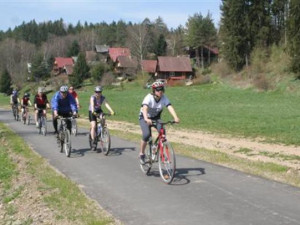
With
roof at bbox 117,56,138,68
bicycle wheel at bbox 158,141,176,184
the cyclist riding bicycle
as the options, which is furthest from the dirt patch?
roof at bbox 117,56,138,68

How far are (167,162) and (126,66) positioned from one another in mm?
80392

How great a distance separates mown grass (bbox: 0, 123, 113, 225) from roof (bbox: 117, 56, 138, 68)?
76.1 m

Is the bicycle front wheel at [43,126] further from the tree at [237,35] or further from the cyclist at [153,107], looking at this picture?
the tree at [237,35]

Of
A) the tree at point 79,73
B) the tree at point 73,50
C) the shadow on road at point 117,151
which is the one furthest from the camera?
the tree at point 73,50

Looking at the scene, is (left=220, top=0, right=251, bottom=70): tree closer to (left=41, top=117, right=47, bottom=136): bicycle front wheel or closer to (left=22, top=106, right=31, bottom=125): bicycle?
(left=22, top=106, right=31, bottom=125): bicycle

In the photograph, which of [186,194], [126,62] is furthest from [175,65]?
[186,194]

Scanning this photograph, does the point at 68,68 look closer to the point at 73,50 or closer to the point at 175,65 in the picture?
the point at 73,50

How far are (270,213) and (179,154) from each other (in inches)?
249

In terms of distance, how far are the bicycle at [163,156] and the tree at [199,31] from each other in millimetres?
77968

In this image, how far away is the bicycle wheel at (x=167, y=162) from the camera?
8.84 meters

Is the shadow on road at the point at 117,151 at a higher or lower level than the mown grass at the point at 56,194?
lower

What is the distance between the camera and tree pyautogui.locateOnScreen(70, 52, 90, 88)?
3315 inches

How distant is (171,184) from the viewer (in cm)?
884

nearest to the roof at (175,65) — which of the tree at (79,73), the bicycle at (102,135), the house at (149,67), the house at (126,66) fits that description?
the house at (149,67)
